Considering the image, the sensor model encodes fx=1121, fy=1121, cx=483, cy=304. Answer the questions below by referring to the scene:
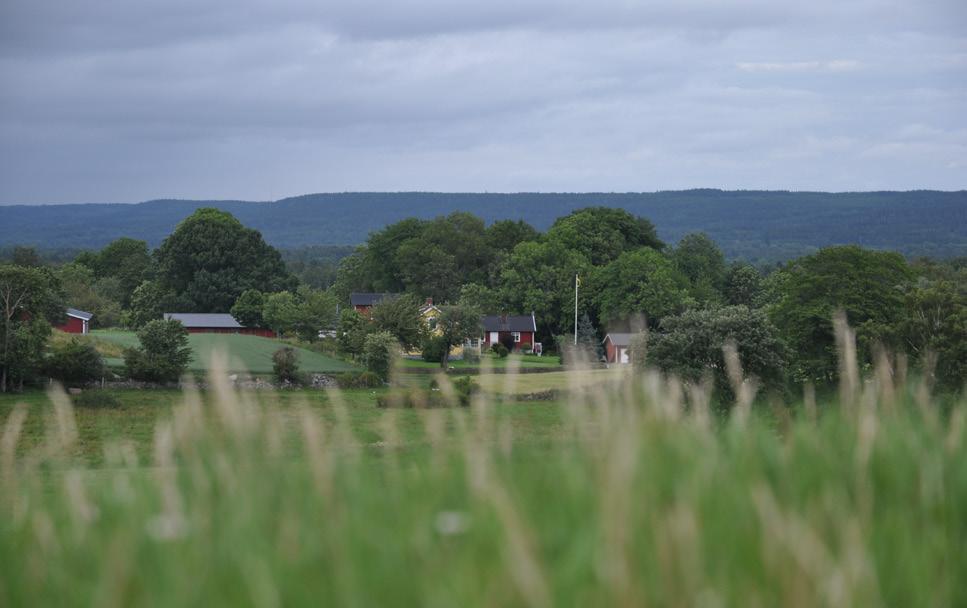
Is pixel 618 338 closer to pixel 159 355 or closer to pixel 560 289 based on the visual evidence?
pixel 560 289

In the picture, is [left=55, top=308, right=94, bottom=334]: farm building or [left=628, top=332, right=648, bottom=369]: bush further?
[left=55, top=308, right=94, bottom=334]: farm building

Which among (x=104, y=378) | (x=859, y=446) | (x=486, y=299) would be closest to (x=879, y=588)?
(x=859, y=446)

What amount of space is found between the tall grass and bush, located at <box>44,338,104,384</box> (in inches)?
2317

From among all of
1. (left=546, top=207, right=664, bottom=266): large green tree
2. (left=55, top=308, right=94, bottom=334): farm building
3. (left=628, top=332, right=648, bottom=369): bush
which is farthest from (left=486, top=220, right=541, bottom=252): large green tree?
(left=628, top=332, right=648, bottom=369): bush

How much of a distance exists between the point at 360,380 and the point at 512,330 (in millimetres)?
35358

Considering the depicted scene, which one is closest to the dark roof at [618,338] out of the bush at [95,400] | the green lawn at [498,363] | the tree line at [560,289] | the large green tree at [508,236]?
the tree line at [560,289]

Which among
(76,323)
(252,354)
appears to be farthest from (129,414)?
(76,323)

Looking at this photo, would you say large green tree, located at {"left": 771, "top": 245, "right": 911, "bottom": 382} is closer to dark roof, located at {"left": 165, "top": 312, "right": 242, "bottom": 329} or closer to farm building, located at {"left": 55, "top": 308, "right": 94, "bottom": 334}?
farm building, located at {"left": 55, "top": 308, "right": 94, "bottom": 334}

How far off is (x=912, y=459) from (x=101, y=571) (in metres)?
3.37

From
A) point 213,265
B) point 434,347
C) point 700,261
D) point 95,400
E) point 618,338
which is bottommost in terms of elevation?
point 618,338

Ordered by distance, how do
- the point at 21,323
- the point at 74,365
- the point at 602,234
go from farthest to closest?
the point at 602,234, the point at 74,365, the point at 21,323

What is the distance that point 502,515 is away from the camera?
3279mm

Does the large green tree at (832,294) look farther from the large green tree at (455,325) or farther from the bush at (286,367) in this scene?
the large green tree at (455,325)

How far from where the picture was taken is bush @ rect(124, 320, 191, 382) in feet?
211
